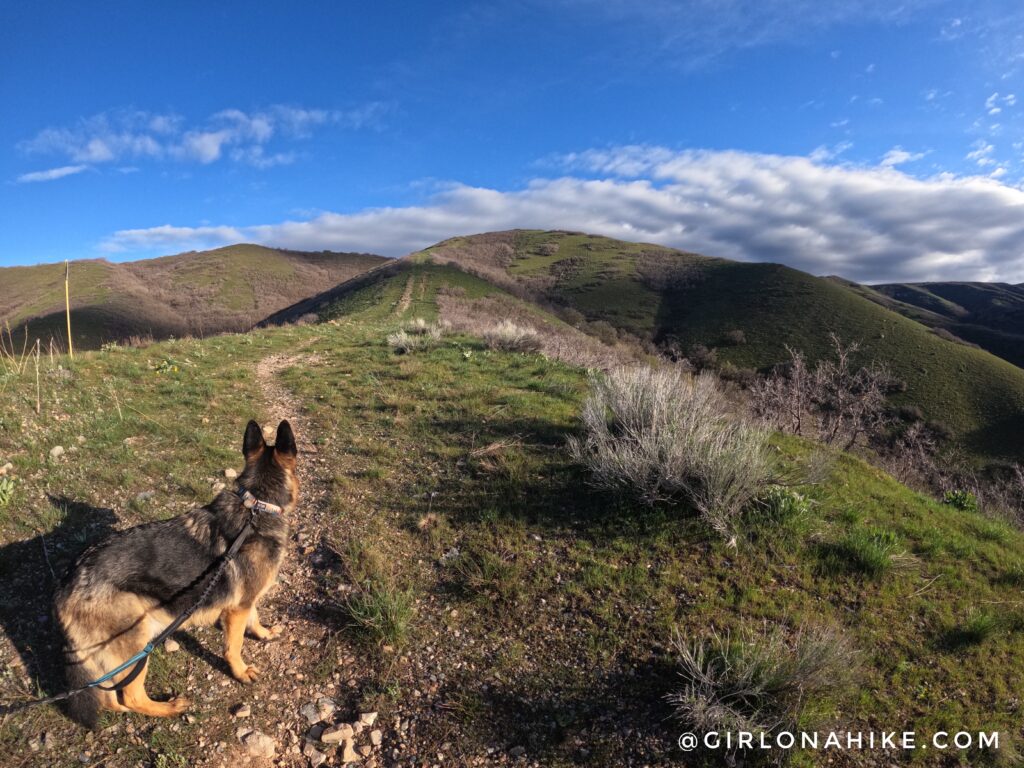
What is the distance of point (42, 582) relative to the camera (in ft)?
13.3

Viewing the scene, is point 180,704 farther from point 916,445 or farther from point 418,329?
point 916,445

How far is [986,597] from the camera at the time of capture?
174 inches

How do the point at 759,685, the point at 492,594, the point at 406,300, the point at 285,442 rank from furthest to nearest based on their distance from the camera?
the point at 406,300, the point at 492,594, the point at 285,442, the point at 759,685

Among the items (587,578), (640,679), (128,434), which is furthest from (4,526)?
(640,679)

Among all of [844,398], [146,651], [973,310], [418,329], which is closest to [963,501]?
[146,651]

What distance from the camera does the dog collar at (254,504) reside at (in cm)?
359

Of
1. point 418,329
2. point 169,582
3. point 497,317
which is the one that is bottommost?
point 169,582

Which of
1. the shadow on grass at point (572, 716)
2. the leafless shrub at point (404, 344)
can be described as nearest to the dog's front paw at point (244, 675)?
the shadow on grass at point (572, 716)

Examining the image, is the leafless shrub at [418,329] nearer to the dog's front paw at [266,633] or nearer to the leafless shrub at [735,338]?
the dog's front paw at [266,633]

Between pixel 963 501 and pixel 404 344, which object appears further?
pixel 404 344

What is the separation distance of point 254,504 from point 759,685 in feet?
12.6

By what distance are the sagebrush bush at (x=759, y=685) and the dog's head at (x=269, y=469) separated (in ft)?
10.8

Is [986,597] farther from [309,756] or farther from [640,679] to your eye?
[309,756]

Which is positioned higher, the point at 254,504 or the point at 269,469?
the point at 269,469
